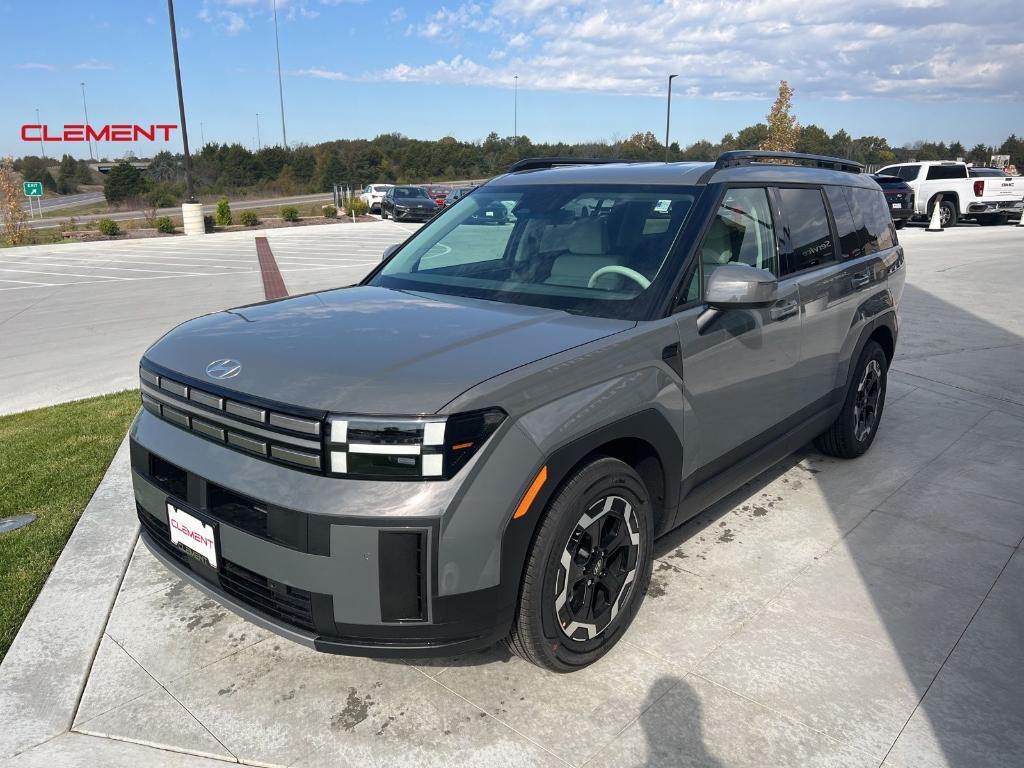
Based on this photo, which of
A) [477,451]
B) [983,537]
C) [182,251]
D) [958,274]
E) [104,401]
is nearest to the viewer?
[477,451]

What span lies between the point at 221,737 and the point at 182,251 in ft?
69.2

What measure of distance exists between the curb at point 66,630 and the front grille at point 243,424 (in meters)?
1.03

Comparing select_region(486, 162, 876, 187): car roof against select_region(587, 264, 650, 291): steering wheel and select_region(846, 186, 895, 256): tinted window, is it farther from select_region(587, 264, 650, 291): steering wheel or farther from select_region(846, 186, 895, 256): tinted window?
select_region(587, 264, 650, 291): steering wheel

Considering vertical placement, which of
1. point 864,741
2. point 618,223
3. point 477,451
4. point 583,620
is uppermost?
point 618,223

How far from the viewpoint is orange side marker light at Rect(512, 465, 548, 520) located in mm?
2436

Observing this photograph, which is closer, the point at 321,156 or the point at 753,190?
the point at 753,190

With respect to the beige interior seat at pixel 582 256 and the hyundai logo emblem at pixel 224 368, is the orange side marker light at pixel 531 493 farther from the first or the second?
the beige interior seat at pixel 582 256

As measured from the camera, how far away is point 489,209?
4238 mm

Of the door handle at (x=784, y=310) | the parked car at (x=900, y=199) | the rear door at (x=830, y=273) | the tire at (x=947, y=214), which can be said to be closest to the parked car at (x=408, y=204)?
the parked car at (x=900, y=199)

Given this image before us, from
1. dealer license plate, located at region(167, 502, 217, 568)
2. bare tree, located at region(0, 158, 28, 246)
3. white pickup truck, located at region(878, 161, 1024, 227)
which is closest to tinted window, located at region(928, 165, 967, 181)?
white pickup truck, located at region(878, 161, 1024, 227)

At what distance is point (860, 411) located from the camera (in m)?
5.11

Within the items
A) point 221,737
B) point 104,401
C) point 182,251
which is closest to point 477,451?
point 221,737

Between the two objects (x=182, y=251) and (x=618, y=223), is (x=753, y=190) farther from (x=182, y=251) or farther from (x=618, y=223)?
(x=182, y=251)

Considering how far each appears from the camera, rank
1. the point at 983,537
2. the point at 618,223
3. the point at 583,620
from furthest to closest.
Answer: the point at 983,537, the point at 618,223, the point at 583,620
